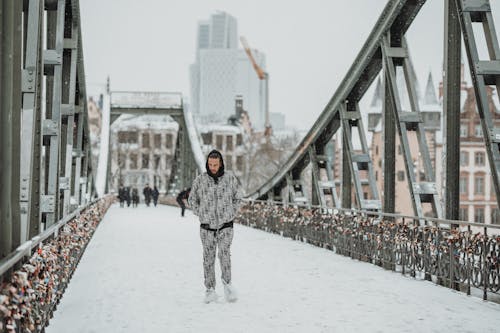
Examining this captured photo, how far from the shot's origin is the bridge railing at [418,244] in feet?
24.8

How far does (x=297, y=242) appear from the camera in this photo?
15930 millimetres

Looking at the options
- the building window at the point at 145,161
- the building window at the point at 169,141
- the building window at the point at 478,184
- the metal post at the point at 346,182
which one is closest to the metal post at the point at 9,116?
the metal post at the point at 346,182

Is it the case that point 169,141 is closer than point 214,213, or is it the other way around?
point 214,213

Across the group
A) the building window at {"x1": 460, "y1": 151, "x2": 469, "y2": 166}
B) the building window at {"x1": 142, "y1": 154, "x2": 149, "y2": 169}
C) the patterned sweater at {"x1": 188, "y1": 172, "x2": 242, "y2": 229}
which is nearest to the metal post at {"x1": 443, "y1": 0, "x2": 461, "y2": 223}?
the patterned sweater at {"x1": 188, "y1": 172, "x2": 242, "y2": 229}

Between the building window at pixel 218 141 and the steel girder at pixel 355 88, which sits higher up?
the building window at pixel 218 141

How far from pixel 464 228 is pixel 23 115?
5.64 metres

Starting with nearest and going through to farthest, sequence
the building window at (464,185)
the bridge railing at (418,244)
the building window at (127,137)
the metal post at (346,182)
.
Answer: the bridge railing at (418,244) → the metal post at (346,182) → the building window at (464,185) → the building window at (127,137)

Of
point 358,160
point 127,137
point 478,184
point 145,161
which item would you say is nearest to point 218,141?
point 127,137

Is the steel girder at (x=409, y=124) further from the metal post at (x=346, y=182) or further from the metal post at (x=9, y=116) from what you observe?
the metal post at (x=9, y=116)

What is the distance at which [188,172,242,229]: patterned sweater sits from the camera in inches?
283

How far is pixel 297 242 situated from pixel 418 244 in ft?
22.1

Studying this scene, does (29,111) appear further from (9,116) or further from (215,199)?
(215,199)

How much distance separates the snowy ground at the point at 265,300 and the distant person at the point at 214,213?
0.97 ft

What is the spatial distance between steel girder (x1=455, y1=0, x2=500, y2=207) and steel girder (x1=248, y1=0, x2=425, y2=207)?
6.92 ft
